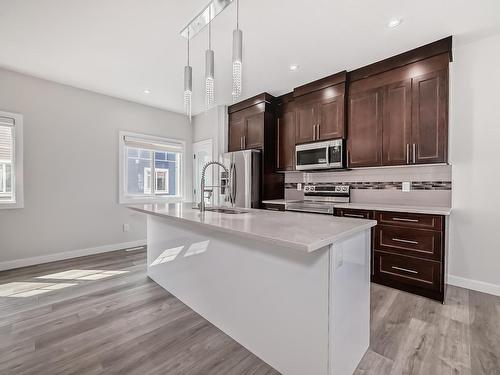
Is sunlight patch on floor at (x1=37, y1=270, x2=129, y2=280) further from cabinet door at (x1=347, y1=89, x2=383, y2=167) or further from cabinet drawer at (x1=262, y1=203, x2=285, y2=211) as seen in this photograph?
cabinet door at (x1=347, y1=89, x2=383, y2=167)

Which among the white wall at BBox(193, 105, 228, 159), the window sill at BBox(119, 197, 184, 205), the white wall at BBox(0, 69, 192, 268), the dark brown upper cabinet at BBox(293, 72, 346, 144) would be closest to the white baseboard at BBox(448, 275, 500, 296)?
the dark brown upper cabinet at BBox(293, 72, 346, 144)

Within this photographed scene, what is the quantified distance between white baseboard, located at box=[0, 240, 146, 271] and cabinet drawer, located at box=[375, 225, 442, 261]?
3.86m

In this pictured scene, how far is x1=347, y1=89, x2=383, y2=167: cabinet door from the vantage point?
2.91 meters

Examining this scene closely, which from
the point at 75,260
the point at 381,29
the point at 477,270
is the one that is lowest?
the point at 75,260

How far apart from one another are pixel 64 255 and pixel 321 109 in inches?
170

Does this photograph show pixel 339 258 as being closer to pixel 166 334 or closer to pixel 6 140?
pixel 166 334

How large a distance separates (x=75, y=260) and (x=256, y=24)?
3.88 metres

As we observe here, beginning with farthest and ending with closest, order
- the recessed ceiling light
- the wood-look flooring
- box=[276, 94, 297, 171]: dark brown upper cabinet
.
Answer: box=[276, 94, 297, 171]: dark brown upper cabinet → the recessed ceiling light → the wood-look flooring

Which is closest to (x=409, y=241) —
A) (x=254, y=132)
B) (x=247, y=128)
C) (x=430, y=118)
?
(x=430, y=118)

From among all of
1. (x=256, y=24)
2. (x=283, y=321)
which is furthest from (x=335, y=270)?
(x=256, y=24)

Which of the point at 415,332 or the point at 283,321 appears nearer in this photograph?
the point at 283,321

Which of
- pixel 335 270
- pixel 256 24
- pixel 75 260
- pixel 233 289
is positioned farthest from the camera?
pixel 75 260

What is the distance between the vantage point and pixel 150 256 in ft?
9.44

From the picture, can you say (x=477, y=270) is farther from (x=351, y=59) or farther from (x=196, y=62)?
(x=196, y=62)
